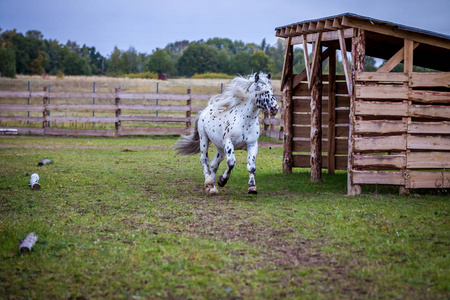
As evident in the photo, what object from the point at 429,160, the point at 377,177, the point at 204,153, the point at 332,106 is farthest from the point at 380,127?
the point at 204,153

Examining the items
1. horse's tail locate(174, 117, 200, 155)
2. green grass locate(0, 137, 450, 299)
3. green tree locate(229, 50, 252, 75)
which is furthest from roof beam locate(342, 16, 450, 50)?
green tree locate(229, 50, 252, 75)

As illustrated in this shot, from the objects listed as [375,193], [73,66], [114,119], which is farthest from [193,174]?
[73,66]

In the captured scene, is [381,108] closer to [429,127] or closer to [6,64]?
[429,127]

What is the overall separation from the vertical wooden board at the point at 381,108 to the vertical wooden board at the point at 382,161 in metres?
0.81

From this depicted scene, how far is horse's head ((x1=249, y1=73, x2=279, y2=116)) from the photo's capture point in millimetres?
9680

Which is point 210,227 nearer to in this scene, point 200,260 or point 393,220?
point 200,260

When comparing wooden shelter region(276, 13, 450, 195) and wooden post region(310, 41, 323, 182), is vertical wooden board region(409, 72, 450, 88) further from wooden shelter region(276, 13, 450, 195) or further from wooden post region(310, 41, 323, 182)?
wooden post region(310, 41, 323, 182)

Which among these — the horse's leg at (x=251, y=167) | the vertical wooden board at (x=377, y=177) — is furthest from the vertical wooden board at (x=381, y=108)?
the horse's leg at (x=251, y=167)

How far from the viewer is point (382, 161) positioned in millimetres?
9812

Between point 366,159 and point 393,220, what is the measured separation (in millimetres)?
2323

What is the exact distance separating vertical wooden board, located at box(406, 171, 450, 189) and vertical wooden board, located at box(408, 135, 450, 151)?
0.49m

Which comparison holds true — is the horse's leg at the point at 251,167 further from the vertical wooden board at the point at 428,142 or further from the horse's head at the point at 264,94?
the vertical wooden board at the point at 428,142

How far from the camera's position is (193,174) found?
13047 millimetres

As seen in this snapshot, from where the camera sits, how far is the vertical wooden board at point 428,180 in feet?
32.3
